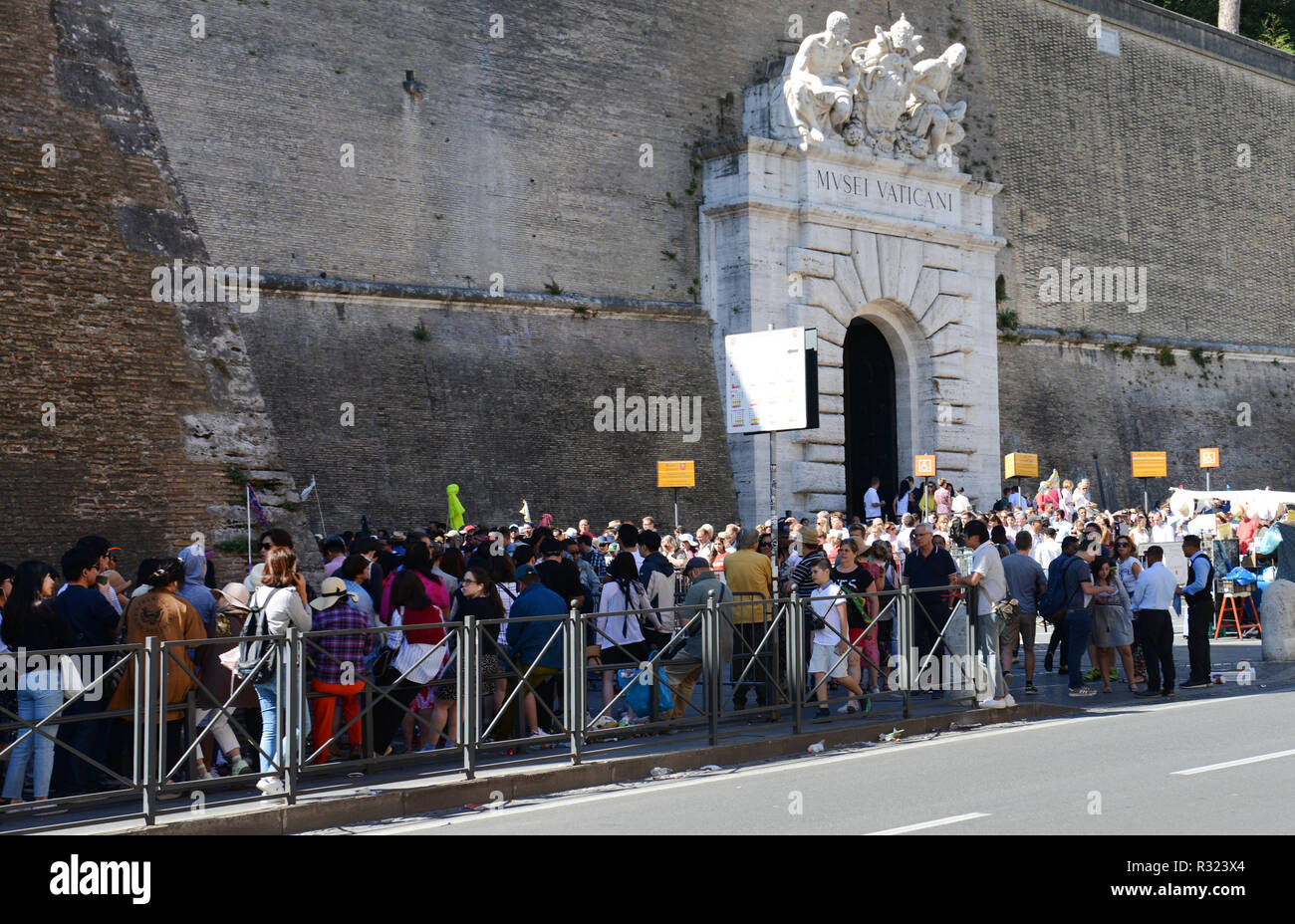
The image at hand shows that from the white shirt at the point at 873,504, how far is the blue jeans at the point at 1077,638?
33.9 ft

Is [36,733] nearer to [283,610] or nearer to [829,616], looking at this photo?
[283,610]

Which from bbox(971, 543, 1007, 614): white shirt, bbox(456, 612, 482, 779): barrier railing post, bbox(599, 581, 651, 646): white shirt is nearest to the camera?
bbox(456, 612, 482, 779): barrier railing post

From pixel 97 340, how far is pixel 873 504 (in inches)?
583

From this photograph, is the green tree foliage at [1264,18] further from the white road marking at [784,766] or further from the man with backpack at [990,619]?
the man with backpack at [990,619]

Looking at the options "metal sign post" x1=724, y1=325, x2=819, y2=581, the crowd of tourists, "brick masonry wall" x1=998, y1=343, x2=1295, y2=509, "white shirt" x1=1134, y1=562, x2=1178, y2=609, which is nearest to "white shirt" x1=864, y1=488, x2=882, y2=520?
"brick masonry wall" x1=998, y1=343, x2=1295, y2=509

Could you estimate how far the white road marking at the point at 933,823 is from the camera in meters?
7.98

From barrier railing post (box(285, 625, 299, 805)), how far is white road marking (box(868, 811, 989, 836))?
3389mm

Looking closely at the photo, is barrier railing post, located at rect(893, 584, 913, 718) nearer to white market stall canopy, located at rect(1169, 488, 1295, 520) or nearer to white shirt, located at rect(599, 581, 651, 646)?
white shirt, located at rect(599, 581, 651, 646)

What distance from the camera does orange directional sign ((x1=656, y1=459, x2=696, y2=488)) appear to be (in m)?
23.5

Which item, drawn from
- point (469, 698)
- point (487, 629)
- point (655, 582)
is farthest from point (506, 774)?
point (655, 582)

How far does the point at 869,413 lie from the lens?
28.2 m

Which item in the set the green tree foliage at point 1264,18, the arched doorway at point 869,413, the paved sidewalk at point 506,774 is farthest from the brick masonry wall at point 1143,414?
the paved sidewalk at point 506,774

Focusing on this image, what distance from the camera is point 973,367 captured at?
1117 inches

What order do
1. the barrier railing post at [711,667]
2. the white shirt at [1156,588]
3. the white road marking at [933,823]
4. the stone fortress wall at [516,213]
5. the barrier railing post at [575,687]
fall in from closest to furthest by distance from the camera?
the white road marking at [933,823] → the barrier railing post at [575,687] → the barrier railing post at [711,667] → the white shirt at [1156,588] → the stone fortress wall at [516,213]
